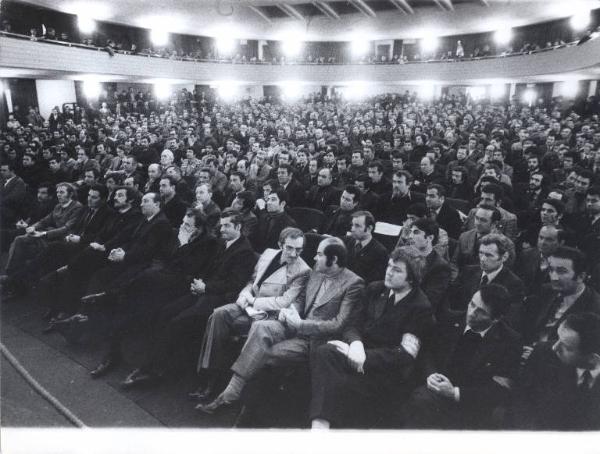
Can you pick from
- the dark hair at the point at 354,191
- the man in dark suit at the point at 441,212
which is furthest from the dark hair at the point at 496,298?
the dark hair at the point at 354,191

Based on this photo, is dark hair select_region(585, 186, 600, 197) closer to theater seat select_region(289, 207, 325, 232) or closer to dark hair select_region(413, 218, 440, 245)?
dark hair select_region(413, 218, 440, 245)

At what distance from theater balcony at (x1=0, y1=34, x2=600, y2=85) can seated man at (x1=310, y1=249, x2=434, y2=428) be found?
42.6 ft

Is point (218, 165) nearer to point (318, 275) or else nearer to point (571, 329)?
point (318, 275)

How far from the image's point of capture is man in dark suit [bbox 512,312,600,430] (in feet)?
6.07

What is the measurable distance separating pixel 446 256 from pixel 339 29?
21945 millimetres

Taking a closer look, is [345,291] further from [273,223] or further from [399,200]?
[399,200]

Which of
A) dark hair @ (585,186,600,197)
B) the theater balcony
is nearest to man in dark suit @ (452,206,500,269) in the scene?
dark hair @ (585,186,600,197)

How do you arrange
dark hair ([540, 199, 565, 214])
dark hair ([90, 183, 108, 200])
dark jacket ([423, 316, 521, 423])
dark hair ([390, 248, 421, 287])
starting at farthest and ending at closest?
dark hair ([90, 183, 108, 200]), dark hair ([540, 199, 565, 214]), dark hair ([390, 248, 421, 287]), dark jacket ([423, 316, 521, 423])

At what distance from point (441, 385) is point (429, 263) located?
116cm

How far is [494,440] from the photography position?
66.1 inches

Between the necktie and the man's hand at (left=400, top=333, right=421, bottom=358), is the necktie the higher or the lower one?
the higher one

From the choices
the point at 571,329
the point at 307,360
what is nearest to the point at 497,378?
the point at 571,329

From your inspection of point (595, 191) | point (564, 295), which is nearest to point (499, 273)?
point (564, 295)

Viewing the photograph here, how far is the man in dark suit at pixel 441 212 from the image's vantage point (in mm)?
4145
